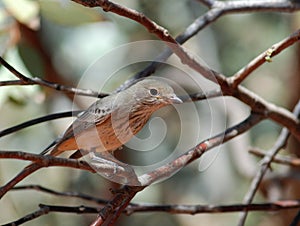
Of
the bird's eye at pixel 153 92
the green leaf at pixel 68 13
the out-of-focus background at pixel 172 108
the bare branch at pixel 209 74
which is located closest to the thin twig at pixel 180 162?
the bare branch at pixel 209 74

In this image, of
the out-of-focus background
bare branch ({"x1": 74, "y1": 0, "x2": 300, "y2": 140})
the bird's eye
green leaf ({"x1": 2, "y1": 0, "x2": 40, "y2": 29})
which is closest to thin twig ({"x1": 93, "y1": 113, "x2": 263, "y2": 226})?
bare branch ({"x1": 74, "y1": 0, "x2": 300, "y2": 140})

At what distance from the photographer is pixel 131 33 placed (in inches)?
157

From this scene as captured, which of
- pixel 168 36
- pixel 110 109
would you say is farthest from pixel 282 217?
pixel 168 36

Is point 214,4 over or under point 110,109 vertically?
over

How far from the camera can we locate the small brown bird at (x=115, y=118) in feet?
6.24

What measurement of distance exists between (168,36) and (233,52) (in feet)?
9.56

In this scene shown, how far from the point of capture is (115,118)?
78.1 inches

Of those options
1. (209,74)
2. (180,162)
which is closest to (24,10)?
(209,74)

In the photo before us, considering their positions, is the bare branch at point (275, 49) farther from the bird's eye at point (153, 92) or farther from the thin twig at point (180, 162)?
the bird's eye at point (153, 92)

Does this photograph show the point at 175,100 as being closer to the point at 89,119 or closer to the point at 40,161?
the point at 89,119

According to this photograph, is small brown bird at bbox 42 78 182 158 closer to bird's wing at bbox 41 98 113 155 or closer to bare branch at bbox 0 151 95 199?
bird's wing at bbox 41 98 113 155

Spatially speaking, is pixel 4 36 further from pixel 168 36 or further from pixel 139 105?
pixel 168 36

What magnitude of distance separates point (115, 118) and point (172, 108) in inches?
69.6

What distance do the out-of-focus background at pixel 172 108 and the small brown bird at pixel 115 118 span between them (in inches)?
33.2
